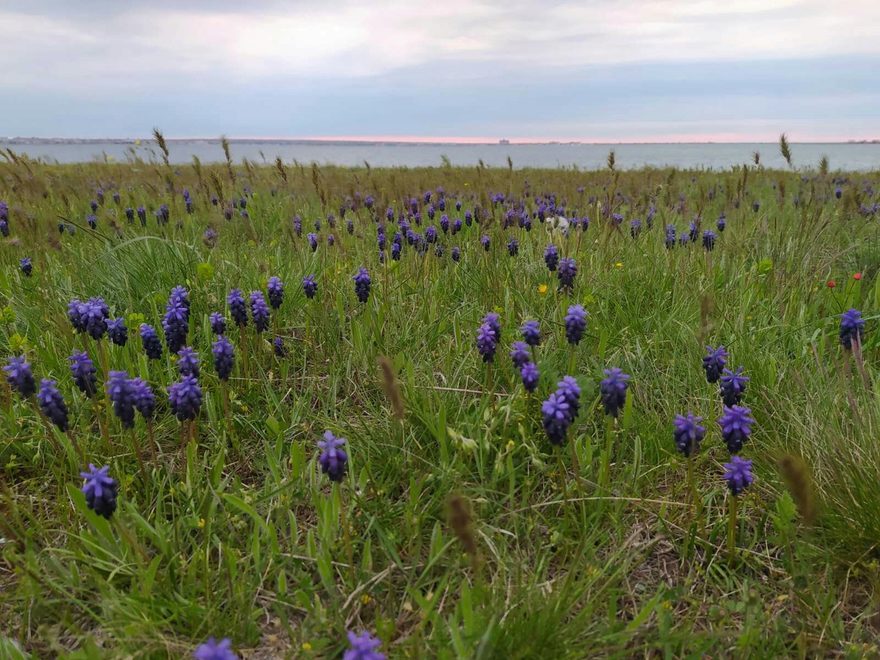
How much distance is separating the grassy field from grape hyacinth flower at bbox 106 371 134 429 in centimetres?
14

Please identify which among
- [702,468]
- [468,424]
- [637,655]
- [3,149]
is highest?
[3,149]

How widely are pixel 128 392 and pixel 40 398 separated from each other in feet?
0.97

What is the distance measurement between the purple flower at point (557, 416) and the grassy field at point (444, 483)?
0.69 ft

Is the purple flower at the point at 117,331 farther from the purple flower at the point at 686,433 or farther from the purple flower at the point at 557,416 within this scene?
the purple flower at the point at 686,433

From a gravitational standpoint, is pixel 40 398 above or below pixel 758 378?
above

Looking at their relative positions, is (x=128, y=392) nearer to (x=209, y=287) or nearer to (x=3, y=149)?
(x=209, y=287)

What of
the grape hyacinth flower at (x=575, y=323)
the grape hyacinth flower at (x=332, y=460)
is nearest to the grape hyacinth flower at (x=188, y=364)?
the grape hyacinth flower at (x=332, y=460)

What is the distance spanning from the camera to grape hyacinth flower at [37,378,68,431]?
1.97m

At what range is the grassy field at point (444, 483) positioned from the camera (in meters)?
1.70

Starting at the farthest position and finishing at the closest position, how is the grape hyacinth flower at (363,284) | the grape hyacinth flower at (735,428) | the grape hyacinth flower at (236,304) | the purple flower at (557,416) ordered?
the grape hyacinth flower at (363,284), the grape hyacinth flower at (236,304), the grape hyacinth flower at (735,428), the purple flower at (557,416)

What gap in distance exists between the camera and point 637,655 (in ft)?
5.49

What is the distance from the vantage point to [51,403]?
1986 millimetres

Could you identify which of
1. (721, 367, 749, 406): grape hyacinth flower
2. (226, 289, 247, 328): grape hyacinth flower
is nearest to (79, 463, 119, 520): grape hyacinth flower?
(226, 289, 247, 328): grape hyacinth flower

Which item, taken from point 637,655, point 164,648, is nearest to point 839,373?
point 637,655
